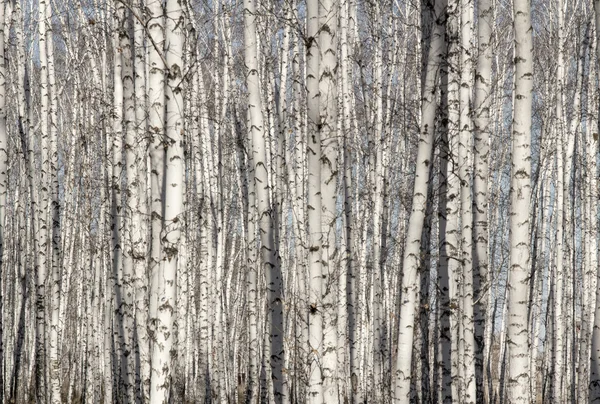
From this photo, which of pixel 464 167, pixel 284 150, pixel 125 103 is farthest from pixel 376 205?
pixel 125 103

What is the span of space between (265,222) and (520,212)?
334cm

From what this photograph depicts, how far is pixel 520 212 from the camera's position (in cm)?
562

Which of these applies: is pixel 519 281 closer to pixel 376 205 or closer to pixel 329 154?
pixel 329 154

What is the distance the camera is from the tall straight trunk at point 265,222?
8.00m

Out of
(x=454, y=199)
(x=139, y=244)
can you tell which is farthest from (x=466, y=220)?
(x=139, y=244)

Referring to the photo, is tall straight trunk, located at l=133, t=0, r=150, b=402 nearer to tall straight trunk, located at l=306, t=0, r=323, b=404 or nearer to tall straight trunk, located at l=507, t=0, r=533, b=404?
tall straight trunk, located at l=306, t=0, r=323, b=404

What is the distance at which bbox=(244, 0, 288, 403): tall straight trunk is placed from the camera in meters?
8.00

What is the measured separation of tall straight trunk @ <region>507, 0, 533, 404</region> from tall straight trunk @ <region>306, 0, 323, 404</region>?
150cm

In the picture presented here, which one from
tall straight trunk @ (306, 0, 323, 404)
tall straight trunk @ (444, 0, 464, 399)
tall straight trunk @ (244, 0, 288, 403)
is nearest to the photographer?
tall straight trunk @ (306, 0, 323, 404)

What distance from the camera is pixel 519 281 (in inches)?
218

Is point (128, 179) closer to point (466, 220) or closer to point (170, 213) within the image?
point (170, 213)

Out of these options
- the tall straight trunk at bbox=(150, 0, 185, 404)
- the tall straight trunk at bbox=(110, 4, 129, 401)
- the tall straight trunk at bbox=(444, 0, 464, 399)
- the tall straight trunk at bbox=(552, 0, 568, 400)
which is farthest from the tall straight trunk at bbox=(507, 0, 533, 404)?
the tall straight trunk at bbox=(552, 0, 568, 400)

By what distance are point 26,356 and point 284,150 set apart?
407 inches

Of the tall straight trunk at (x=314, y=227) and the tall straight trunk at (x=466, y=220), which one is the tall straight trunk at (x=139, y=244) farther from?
the tall straight trunk at (x=466, y=220)
